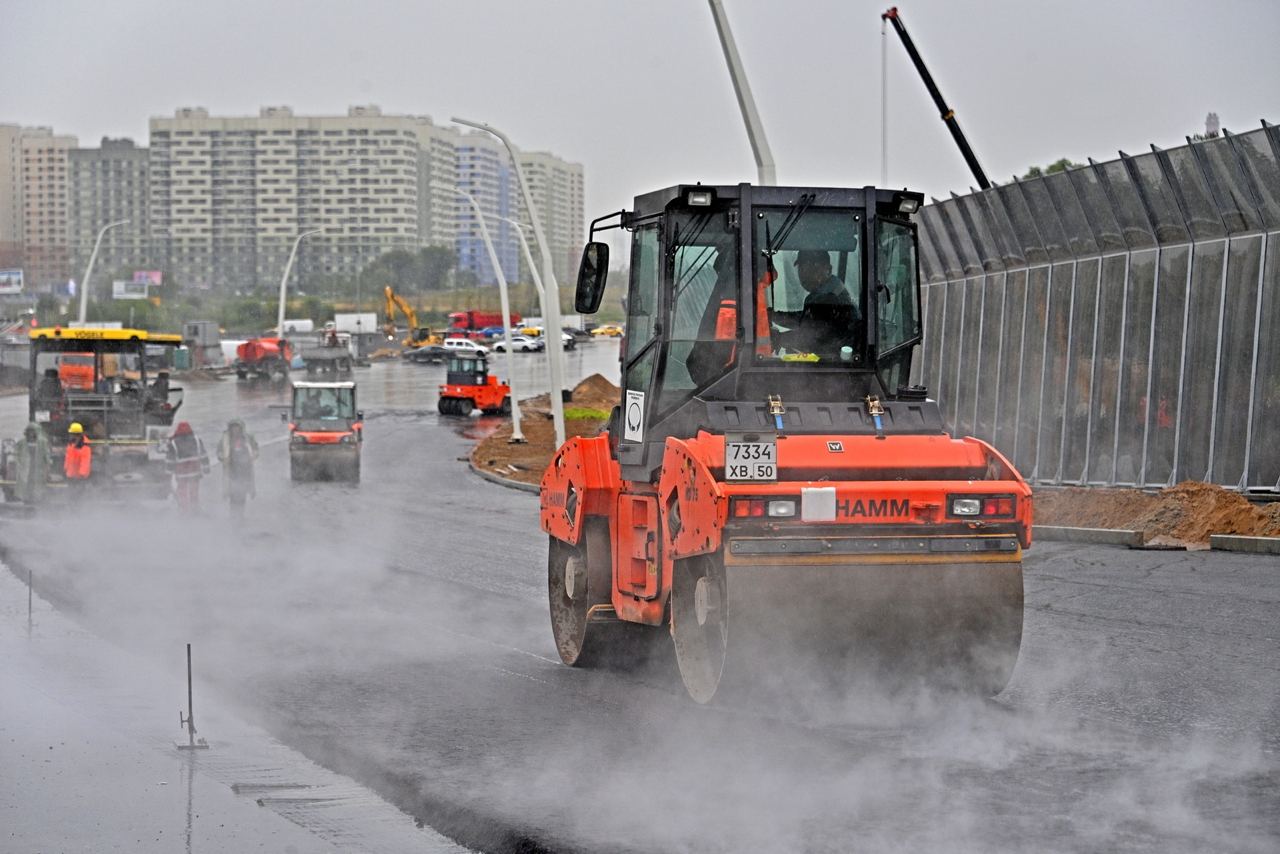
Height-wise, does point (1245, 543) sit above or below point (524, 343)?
below

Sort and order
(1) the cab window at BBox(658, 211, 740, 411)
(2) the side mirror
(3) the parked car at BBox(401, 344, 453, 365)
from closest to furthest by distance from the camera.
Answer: (1) the cab window at BBox(658, 211, 740, 411) < (2) the side mirror < (3) the parked car at BBox(401, 344, 453, 365)

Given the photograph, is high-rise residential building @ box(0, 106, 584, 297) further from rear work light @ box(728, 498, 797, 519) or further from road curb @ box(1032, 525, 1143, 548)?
rear work light @ box(728, 498, 797, 519)

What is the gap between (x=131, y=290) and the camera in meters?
121

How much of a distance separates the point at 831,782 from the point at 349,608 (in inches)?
345

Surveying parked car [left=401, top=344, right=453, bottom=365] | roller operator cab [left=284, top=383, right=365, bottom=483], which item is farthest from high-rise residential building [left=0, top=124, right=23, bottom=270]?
parked car [left=401, top=344, right=453, bottom=365]

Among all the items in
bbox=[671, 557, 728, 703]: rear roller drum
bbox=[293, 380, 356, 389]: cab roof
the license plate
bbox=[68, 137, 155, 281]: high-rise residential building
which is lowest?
bbox=[671, 557, 728, 703]: rear roller drum

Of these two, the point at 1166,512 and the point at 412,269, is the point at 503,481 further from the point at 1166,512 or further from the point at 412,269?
the point at 412,269

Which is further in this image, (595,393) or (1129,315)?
(595,393)

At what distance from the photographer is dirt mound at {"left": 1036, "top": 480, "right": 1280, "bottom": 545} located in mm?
19688

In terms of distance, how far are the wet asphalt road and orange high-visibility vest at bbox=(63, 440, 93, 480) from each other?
7680 mm

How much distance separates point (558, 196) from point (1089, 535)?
457 feet

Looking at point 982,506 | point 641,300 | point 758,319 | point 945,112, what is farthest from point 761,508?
point 945,112

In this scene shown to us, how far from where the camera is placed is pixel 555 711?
10672mm

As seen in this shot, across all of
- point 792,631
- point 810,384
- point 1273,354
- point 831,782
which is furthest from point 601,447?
point 1273,354
